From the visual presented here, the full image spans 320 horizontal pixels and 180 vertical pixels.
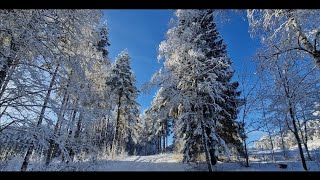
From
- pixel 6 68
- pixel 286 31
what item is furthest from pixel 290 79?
pixel 6 68

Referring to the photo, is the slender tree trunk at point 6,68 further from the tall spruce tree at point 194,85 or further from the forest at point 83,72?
the tall spruce tree at point 194,85

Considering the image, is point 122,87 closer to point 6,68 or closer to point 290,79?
point 290,79

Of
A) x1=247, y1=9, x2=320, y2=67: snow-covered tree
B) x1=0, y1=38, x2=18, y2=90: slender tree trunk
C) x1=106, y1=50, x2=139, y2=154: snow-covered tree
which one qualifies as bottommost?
x1=0, y1=38, x2=18, y2=90: slender tree trunk

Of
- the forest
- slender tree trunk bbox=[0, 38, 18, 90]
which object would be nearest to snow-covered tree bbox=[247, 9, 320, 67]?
the forest

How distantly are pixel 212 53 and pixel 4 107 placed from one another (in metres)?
14.5

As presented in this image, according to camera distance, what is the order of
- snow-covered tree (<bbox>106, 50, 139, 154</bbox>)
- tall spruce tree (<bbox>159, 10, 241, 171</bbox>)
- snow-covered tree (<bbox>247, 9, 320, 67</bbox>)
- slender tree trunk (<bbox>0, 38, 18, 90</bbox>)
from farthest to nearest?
snow-covered tree (<bbox>106, 50, 139, 154</bbox>) < tall spruce tree (<bbox>159, 10, 241, 171</bbox>) < snow-covered tree (<bbox>247, 9, 320, 67</bbox>) < slender tree trunk (<bbox>0, 38, 18, 90</bbox>)

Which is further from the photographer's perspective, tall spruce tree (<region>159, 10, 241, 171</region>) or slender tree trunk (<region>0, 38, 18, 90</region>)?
tall spruce tree (<region>159, 10, 241, 171</region>)

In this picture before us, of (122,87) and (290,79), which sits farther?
(122,87)

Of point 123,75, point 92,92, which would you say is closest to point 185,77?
point 92,92

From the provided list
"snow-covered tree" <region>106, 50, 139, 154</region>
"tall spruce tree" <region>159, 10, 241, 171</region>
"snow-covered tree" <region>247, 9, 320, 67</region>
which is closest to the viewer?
"snow-covered tree" <region>247, 9, 320, 67</region>

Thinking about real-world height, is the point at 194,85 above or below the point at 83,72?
above

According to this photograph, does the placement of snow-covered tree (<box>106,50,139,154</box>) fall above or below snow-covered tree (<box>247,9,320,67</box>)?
above

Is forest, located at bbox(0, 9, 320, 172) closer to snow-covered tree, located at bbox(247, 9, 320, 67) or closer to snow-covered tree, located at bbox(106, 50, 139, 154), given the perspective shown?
snow-covered tree, located at bbox(247, 9, 320, 67)

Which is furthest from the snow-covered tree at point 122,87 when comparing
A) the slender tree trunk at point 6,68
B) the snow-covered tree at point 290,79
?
the slender tree trunk at point 6,68
